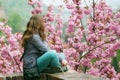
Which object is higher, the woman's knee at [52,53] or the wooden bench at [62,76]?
the woman's knee at [52,53]

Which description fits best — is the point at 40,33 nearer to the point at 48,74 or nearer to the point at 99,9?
the point at 48,74

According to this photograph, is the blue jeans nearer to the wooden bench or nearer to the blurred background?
the wooden bench

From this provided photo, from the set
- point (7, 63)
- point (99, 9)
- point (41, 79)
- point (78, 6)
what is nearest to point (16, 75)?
point (41, 79)

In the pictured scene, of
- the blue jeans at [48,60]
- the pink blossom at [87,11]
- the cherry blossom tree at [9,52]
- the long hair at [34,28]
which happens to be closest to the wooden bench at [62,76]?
the blue jeans at [48,60]

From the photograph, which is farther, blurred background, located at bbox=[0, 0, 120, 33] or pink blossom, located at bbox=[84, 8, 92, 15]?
blurred background, located at bbox=[0, 0, 120, 33]

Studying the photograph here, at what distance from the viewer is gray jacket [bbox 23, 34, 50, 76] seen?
586 cm

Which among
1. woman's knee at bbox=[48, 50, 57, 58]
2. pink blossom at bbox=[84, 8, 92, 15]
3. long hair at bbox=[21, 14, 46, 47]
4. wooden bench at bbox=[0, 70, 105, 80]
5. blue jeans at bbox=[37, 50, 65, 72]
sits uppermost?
pink blossom at bbox=[84, 8, 92, 15]

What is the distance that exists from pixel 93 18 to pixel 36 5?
2034mm

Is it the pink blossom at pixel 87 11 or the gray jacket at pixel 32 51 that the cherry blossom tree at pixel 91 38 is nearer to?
the pink blossom at pixel 87 11

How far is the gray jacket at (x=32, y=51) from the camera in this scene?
5.86 meters

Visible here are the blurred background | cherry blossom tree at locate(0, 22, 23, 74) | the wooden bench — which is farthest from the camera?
the blurred background

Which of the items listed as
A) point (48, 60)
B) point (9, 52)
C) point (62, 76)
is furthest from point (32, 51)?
point (9, 52)

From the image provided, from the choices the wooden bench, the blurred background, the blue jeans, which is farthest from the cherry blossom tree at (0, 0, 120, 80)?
Result: the blurred background

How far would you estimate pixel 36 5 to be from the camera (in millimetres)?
11633
